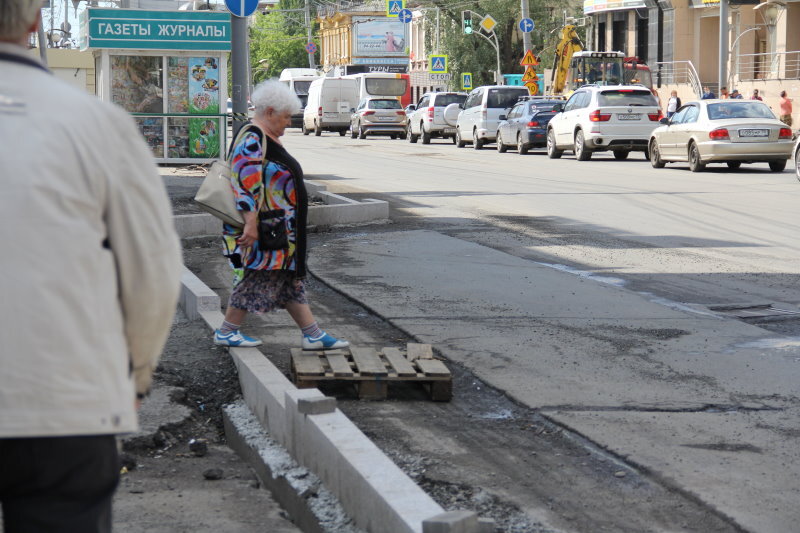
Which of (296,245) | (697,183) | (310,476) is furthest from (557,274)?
(697,183)

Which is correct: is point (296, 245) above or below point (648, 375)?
above

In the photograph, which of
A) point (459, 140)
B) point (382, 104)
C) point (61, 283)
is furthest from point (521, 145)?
point (61, 283)

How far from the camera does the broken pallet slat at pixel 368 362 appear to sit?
6.25 m

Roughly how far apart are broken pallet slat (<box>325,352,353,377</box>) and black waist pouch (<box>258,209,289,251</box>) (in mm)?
621

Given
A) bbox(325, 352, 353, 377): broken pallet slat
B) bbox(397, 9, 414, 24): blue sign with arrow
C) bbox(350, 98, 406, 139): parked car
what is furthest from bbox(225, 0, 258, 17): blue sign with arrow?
bbox(397, 9, 414, 24): blue sign with arrow

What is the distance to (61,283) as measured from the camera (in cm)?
227

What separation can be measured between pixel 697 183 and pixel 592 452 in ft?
55.8

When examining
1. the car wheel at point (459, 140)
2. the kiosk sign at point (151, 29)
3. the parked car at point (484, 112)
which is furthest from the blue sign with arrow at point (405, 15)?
the kiosk sign at point (151, 29)

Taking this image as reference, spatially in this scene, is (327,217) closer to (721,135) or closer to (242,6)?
(242,6)

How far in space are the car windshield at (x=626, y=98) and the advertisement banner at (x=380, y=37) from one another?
83.5m

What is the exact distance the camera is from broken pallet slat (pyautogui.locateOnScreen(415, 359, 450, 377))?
6.23 meters

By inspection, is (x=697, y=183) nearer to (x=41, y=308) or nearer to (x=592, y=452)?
(x=592, y=452)

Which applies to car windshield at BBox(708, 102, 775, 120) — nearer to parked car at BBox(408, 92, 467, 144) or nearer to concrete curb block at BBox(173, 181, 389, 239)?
concrete curb block at BBox(173, 181, 389, 239)

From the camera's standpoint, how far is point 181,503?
485 cm
